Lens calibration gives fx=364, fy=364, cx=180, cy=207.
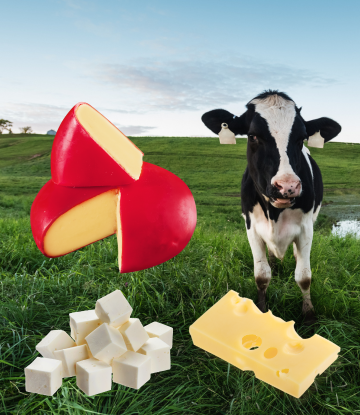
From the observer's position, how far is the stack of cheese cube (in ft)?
6.34

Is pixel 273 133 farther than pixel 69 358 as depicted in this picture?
Yes

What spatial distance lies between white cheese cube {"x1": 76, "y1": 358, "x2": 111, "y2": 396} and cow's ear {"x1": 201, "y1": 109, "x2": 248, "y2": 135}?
6.04 feet

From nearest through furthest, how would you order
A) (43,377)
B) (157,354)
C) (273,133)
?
(43,377) → (157,354) → (273,133)

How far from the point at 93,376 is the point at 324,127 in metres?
2.55

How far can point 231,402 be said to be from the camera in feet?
6.59

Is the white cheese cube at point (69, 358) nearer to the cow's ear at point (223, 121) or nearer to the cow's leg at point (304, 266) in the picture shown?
the cow's ear at point (223, 121)

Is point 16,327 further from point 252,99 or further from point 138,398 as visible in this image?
point 252,99

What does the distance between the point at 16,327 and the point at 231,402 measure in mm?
1538

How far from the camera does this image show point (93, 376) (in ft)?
6.30

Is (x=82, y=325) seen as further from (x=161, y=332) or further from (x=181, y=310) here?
(x=181, y=310)

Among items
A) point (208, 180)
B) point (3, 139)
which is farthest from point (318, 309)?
point (3, 139)

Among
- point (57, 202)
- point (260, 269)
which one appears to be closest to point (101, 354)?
point (57, 202)

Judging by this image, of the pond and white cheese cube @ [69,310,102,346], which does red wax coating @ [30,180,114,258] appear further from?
the pond

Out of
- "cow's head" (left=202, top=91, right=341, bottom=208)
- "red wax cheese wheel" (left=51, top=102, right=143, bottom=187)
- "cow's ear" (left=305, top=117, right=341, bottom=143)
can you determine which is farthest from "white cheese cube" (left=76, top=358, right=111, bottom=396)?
"cow's ear" (left=305, top=117, right=341, bottom=143)
